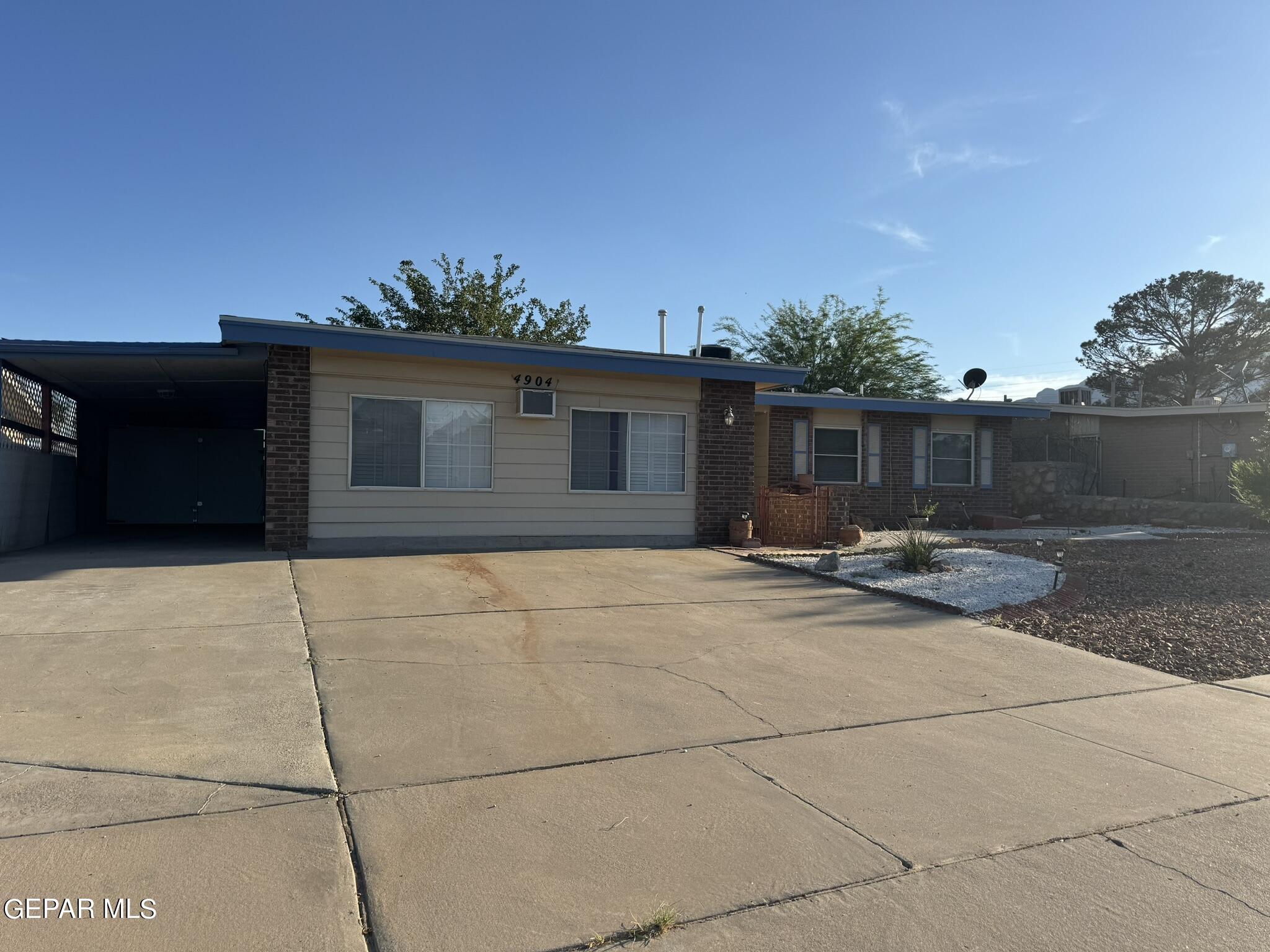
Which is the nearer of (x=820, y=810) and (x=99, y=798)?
(x=99, y=798)

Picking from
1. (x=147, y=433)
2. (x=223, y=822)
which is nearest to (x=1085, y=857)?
(x=223, y=822)

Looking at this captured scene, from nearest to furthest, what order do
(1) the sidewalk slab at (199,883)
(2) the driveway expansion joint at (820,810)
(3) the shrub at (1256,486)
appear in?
(1) the sidewalk slab at (199,883)
(2) the driveway expansion joint at (820,810)
(3) the shrub at (1256,486)

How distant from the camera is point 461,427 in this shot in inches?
465

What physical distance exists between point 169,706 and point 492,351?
7397mm

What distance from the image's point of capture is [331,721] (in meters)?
4.59

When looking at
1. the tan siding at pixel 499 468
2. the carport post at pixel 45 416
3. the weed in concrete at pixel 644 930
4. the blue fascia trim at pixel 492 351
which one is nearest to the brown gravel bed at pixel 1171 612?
the blue fascia trim at pixel 492 351

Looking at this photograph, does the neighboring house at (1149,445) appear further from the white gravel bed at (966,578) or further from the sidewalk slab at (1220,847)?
the sidewalk slab at (1220,847)

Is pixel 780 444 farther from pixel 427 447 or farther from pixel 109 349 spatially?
pixel 109 349

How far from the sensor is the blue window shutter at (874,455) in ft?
60.6

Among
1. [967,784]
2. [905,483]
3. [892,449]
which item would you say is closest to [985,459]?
Answer: [905,483]

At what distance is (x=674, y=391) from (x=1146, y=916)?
34.3 ft

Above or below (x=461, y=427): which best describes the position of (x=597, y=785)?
below

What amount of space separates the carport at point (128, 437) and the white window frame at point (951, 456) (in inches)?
545

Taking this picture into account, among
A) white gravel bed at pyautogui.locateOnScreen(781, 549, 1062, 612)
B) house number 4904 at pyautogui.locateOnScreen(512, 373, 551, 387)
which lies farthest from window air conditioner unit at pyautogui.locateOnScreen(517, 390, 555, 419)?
white gravel bed at pyautogui.locateOnScreen(781, 549, 1062, 612)
